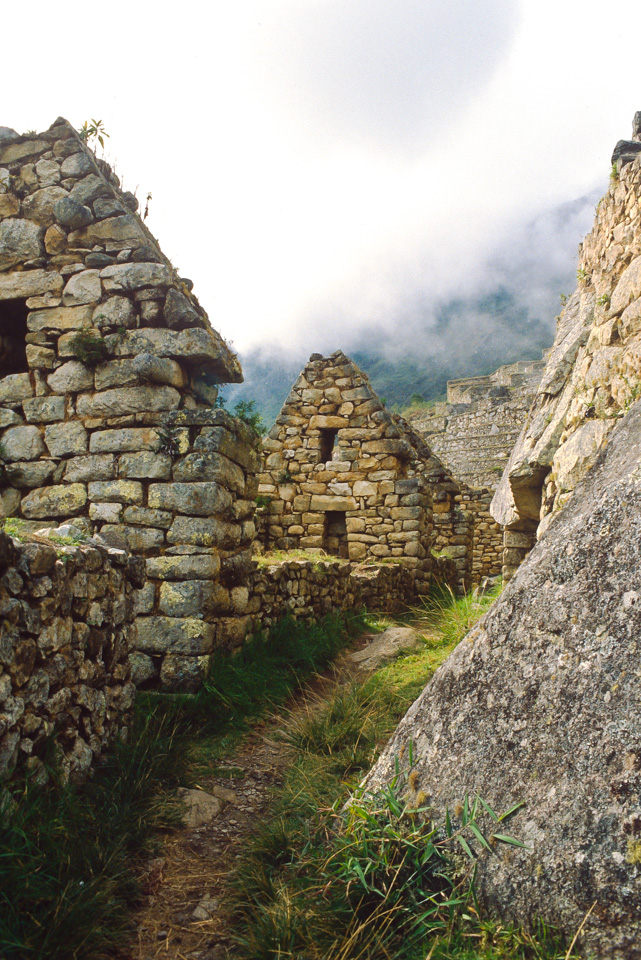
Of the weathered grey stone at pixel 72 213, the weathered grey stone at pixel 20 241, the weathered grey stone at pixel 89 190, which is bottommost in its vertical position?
the weathered grey stone at pixel 20 241

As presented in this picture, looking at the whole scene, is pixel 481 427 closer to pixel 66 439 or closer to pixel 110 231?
pixel 110 231

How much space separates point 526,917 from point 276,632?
402 cm

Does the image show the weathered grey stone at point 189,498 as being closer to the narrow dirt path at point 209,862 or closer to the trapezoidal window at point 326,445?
the narrow dirt path at point 209,862

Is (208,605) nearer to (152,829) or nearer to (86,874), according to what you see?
(152,829)

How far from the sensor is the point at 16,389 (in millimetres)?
4746

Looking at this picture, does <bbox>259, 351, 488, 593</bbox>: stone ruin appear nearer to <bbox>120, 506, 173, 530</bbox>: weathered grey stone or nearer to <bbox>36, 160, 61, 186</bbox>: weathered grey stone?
<bbox>120, 506, 173, 530</bbox>: weathered grey stone

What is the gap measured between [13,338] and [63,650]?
12.0 feet

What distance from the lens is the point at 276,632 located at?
544cm

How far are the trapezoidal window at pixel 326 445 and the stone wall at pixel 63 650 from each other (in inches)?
257

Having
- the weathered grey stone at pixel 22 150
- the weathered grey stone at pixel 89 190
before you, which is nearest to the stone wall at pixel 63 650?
the weathered grey stone at pixel 89 190

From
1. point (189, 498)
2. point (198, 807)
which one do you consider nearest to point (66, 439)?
point (189, 498)

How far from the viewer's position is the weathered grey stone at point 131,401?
451 centimetres

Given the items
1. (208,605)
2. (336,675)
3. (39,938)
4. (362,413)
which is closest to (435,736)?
(39,938)

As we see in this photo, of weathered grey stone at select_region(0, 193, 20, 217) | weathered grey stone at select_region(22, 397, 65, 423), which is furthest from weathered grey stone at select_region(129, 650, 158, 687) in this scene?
weathered grey stone at select_region(0, 193, 20, 217)
